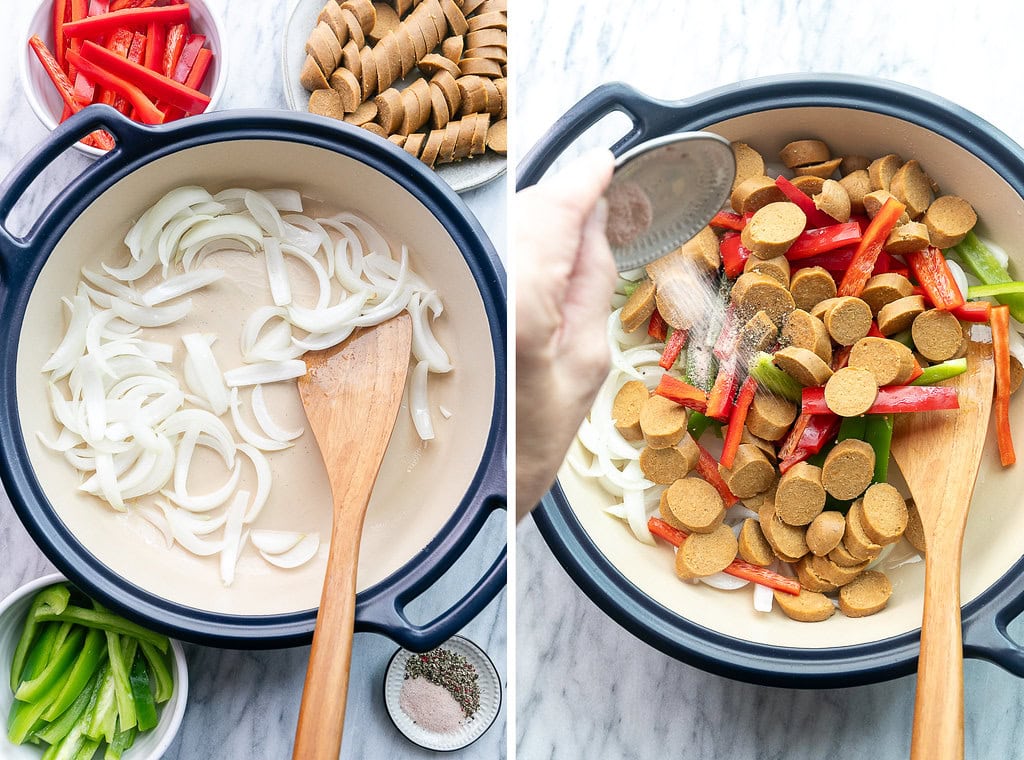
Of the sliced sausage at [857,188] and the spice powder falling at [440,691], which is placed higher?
the sliced sausage at [857,188]

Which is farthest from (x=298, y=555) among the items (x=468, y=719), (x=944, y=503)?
(x=944, y=503)

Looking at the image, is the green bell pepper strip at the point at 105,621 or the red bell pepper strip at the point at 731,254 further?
the green bell pepper strip at the point at 105,621

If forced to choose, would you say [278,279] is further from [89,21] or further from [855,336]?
[855,336]

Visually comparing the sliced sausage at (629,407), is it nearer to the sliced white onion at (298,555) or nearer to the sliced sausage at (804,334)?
the sliced sausage at (804,334)

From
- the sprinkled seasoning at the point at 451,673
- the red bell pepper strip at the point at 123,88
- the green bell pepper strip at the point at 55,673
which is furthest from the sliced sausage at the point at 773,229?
the green bell pepper strip at the point at 55,673

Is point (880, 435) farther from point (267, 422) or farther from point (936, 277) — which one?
point (267, 422)

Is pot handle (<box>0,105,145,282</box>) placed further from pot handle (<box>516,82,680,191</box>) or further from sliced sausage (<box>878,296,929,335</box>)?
sliced sausage (<box>878,296,929,335</box>)

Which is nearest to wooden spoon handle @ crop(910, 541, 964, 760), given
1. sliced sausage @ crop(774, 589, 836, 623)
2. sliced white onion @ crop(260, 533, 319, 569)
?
sliced sausage @ crop(774, 589, 836, 623)
